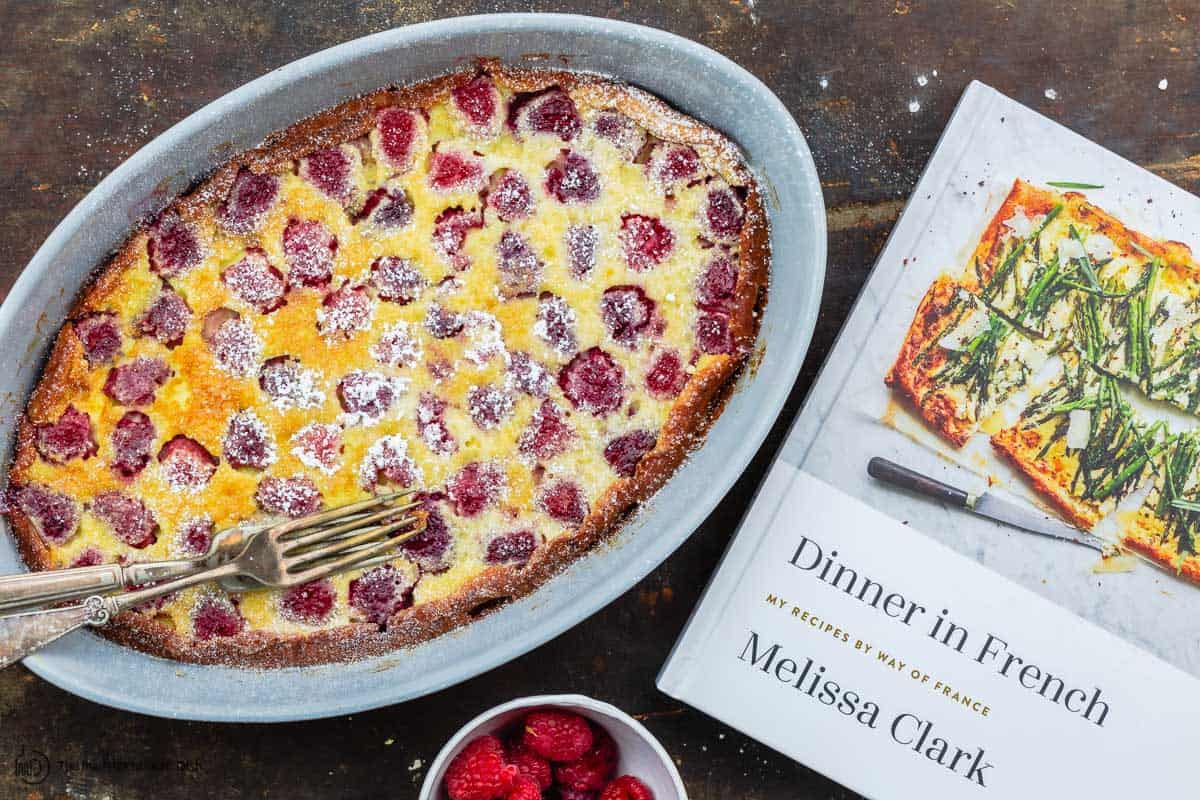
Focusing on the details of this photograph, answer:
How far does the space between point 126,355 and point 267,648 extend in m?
0.52

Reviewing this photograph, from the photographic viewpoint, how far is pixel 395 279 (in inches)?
58.0

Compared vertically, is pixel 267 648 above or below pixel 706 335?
below

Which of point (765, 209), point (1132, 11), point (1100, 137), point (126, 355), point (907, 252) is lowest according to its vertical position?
point (126, 355)

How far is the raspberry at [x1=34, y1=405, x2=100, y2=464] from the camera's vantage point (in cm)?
145

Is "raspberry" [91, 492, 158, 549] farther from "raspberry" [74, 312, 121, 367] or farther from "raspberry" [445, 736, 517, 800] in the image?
"raspberry" [445, 736, 517, 800]

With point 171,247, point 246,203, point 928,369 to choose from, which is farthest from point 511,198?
point 928,369

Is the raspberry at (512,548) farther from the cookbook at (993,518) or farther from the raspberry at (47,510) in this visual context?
the raspberry at (47,510)

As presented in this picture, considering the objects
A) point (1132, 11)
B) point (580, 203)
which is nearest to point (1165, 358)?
point (1132, 11)

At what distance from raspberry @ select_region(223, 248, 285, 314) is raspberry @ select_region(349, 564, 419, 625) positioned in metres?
0.46

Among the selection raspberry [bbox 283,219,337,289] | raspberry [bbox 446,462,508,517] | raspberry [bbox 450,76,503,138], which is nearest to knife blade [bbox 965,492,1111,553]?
raspberry [bbox 446,462,508,517]

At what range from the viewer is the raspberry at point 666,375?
1503mm

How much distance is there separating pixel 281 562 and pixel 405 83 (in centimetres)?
78

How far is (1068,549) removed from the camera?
5.36 ft

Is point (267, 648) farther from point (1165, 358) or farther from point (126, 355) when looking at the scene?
point (1165, 358)
